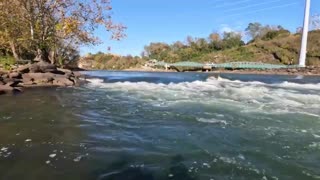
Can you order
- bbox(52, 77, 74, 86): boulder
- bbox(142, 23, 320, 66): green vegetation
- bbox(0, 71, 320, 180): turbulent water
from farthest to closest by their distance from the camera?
bbox(142, 23, 320, 66): green vegetation, bbox(52, 77, 74, 86): boulder, bbox(0, 71, 320, 180): turbulent water

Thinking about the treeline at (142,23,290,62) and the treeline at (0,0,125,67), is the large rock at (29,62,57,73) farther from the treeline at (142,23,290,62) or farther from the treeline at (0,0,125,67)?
the treeline at (142,23,290,62)

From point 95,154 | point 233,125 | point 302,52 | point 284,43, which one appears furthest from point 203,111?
point 284,43

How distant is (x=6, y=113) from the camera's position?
33.3 feet

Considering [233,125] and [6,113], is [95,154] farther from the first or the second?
[6,113]

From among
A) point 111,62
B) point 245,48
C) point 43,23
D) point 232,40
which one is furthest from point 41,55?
point 232,40

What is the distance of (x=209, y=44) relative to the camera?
125 metres

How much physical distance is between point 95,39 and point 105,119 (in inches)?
757

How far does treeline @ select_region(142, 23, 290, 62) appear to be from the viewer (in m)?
117

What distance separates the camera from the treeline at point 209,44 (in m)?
117

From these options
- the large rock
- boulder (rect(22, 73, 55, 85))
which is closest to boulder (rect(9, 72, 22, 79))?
boulder (rect(22, 73, 55, 85))

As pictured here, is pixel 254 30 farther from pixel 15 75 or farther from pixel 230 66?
pixel 15 75

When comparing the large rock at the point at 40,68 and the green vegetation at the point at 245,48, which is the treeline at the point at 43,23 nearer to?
the large rock at the point at 40,68

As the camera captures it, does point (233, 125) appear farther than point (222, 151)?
Yes

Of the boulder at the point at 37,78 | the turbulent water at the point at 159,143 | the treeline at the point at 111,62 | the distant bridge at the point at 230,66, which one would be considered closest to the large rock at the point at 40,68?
the boulder at the point at 37,78
